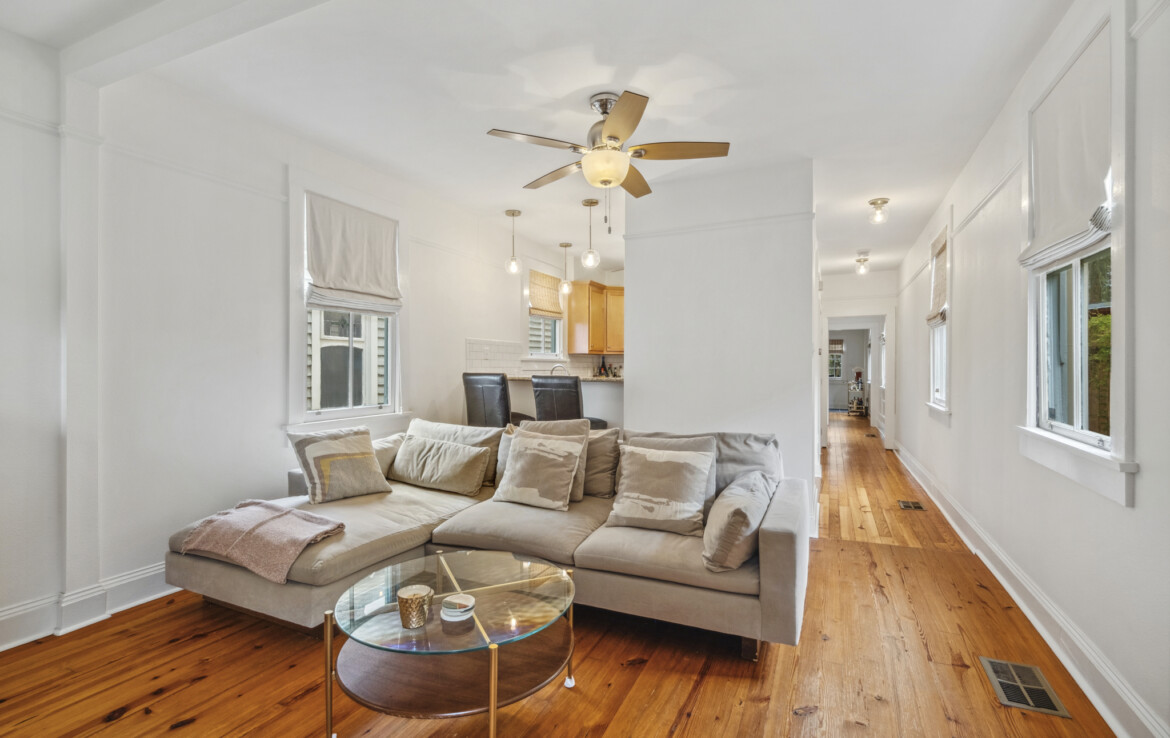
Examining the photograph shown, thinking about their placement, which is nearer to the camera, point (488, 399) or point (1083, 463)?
point (1083, 463)

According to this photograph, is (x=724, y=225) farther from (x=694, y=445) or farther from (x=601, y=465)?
(x=601, y=465)

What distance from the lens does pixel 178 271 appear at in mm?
3078

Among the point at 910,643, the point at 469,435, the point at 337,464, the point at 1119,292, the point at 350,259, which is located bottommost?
the point at 910,643

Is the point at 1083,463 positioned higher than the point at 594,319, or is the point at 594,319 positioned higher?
the point at 594,319

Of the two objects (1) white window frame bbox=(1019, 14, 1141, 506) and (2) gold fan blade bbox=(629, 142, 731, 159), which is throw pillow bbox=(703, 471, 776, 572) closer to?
(1) white window frame bbox=(1019, 14, 1141, 506)

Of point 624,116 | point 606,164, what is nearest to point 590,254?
point 606,164

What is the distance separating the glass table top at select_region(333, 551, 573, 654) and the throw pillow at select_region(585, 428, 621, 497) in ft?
3.01

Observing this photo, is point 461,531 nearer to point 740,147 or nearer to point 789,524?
point 789,524

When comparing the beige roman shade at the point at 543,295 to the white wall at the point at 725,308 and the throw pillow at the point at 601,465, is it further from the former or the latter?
the throw pillow at the point at 601,465

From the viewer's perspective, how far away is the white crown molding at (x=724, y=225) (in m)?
4.07

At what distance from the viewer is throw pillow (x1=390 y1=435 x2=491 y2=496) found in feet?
11.4

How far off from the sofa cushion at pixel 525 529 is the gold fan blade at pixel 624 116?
6.33 ft

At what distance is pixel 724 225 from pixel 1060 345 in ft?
7.45

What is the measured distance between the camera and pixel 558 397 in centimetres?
442
